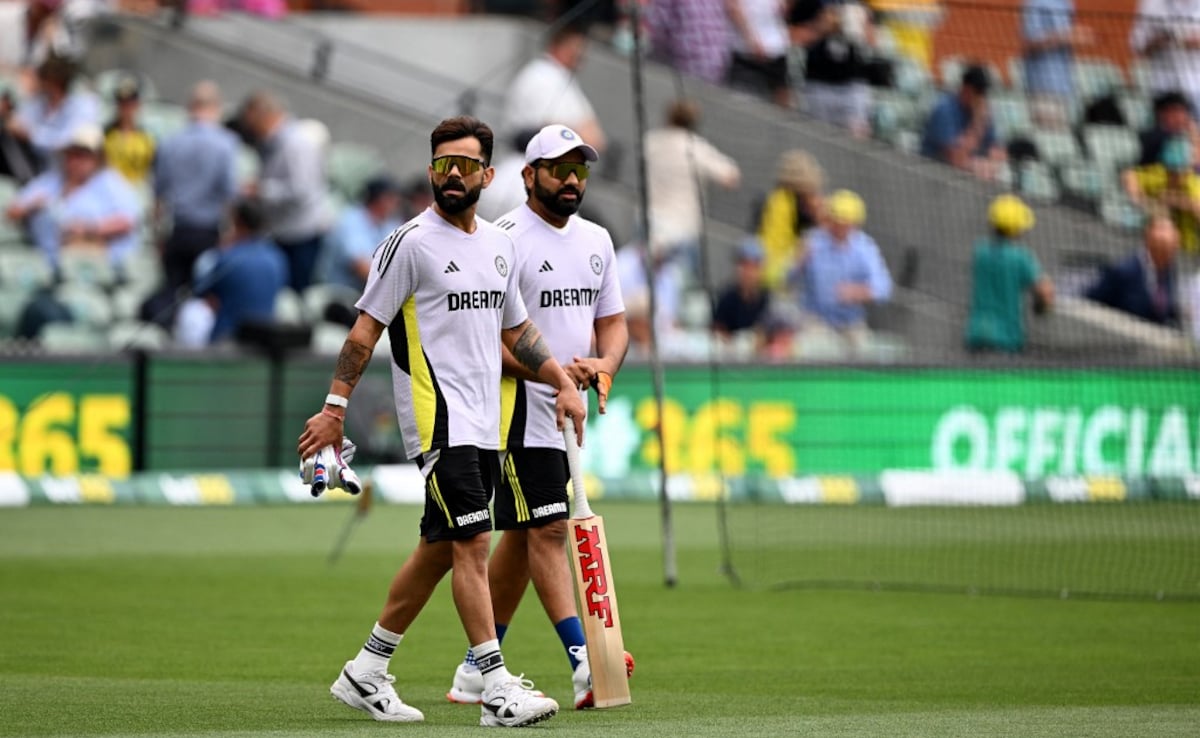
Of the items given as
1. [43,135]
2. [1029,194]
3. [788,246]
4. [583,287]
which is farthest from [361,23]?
[583,287]

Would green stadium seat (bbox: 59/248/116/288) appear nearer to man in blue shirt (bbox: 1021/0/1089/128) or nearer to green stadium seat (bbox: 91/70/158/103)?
green stadium seat (bbox: 91/70/158/103)

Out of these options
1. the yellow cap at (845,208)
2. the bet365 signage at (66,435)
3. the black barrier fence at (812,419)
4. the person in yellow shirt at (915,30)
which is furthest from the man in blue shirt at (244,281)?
the person in yellow shirt at (915,30)

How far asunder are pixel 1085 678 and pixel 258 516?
1087 centimetres

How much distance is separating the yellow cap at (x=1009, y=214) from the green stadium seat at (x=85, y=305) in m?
9.01

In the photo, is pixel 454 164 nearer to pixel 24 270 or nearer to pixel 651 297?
pixel 651 297

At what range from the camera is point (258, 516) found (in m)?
19.9

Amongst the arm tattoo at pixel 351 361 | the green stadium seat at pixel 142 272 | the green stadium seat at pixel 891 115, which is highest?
the green stadium seat at pixel 891 115

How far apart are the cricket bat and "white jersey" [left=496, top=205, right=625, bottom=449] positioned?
624 millimetres

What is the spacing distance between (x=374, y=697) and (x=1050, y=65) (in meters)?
15.6

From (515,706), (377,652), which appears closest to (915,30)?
(377,652)

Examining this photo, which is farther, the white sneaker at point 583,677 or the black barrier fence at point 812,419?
the black barrier fence at point 812,419

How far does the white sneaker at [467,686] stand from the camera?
376 inches

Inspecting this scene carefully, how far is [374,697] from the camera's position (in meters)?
8.93

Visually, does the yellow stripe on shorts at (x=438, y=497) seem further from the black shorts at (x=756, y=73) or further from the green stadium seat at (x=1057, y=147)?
the black shorts at (x=756, y=73)
